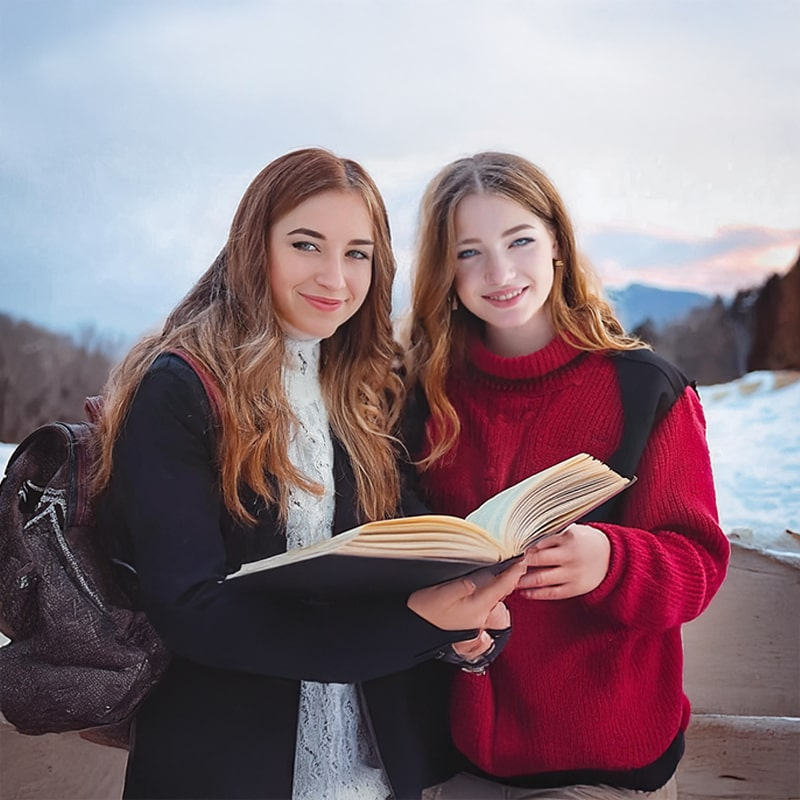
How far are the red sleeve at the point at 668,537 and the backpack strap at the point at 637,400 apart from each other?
18mm

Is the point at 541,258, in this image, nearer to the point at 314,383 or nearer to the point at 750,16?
the point at 314,383

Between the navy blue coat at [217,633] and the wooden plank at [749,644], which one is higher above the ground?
the navy blue coat at [217,633]

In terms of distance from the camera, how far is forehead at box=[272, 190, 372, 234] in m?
1.31

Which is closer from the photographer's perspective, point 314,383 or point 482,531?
point 482,531

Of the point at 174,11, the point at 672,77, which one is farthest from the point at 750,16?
the point at 174,11

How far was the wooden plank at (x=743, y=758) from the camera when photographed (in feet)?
5.95

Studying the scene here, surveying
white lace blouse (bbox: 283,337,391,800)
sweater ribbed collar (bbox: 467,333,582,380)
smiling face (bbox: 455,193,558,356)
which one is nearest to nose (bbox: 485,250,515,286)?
smiling face (bbox: 455,193,558,356)

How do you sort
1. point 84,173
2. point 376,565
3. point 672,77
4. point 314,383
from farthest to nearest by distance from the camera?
1. point 672,77
2. point 84,173
3. point 314,383
4. point 376,565

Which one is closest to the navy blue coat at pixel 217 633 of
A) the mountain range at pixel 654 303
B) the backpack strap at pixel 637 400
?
the backpack strap at pixel 637 400

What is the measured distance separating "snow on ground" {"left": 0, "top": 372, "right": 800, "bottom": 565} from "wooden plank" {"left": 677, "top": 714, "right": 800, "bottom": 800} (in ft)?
1.21

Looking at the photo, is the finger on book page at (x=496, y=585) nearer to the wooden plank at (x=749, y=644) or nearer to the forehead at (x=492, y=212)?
the forehead at (x=492, y=212)

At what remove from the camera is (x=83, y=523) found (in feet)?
3.98

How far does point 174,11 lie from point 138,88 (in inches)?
6.9

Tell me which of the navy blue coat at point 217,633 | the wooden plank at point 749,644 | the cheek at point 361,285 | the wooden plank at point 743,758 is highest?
the cheek at point 361,285
